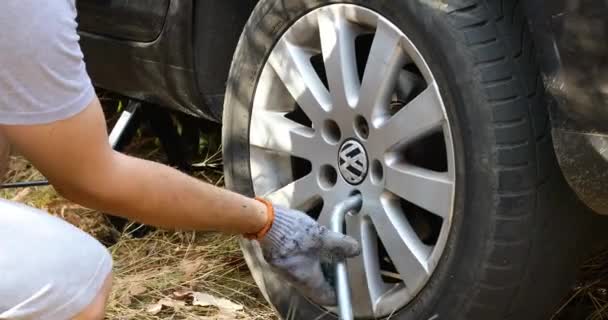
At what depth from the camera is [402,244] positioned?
192 cm

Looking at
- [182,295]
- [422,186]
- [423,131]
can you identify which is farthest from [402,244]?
[182,295]

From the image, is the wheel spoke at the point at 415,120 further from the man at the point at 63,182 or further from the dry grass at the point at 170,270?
the dry grass at the point at 170,270

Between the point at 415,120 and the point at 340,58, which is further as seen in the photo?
the point at 340,58

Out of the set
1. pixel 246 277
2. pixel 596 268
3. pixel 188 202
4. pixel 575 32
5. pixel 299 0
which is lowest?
pixel 246 277

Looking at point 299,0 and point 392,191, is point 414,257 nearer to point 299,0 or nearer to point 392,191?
point 392,191

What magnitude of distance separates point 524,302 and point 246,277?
1.02m

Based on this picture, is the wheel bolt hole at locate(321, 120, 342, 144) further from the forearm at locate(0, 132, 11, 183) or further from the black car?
the forearm at locate(0, 132, 11, 183)

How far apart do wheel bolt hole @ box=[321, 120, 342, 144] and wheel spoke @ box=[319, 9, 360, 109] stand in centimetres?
5

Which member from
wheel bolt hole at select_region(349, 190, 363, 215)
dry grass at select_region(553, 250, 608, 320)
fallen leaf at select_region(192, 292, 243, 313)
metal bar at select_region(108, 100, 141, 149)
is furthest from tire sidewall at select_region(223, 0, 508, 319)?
metal bar at select_region(108, 100, 141, 149)

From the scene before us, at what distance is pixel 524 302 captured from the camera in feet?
5.91

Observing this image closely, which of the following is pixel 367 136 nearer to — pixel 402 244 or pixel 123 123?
pixel 402 244

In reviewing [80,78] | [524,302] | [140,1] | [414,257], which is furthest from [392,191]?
[140,1]

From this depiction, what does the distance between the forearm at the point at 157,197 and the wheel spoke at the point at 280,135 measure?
0.39 meters

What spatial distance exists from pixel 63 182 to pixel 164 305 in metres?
1.14
